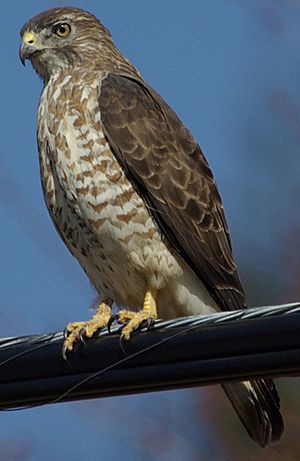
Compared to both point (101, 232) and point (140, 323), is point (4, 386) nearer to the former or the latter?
point (140, 323)

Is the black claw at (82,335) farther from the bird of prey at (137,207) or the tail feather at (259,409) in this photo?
the tail feather at (259,409)

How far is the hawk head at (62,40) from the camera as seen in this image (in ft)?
21.4

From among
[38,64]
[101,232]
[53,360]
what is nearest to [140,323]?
[101,232]

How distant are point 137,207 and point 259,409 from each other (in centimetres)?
112

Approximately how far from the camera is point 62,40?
22.1ft

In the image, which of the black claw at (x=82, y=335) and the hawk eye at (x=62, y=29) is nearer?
the black claw at (x=82, y=335)

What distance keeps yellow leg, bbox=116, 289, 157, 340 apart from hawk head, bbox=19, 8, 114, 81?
4.70 feet

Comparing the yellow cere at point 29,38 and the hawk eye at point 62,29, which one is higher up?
the yellow cere at point 29,38

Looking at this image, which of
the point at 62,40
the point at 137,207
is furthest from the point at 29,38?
the point at 137,207

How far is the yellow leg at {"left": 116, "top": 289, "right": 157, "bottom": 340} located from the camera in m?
4.83

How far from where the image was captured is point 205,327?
361cm

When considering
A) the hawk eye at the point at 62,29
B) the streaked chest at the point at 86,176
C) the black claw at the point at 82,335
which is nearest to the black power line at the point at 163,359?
the black claw at the point at 82,335

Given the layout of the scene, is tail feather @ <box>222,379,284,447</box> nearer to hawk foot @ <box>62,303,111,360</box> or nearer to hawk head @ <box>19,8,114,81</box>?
hawk foot @ <box>62,303,111,360</box>

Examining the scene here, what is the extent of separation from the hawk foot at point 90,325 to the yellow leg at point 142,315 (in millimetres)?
87
